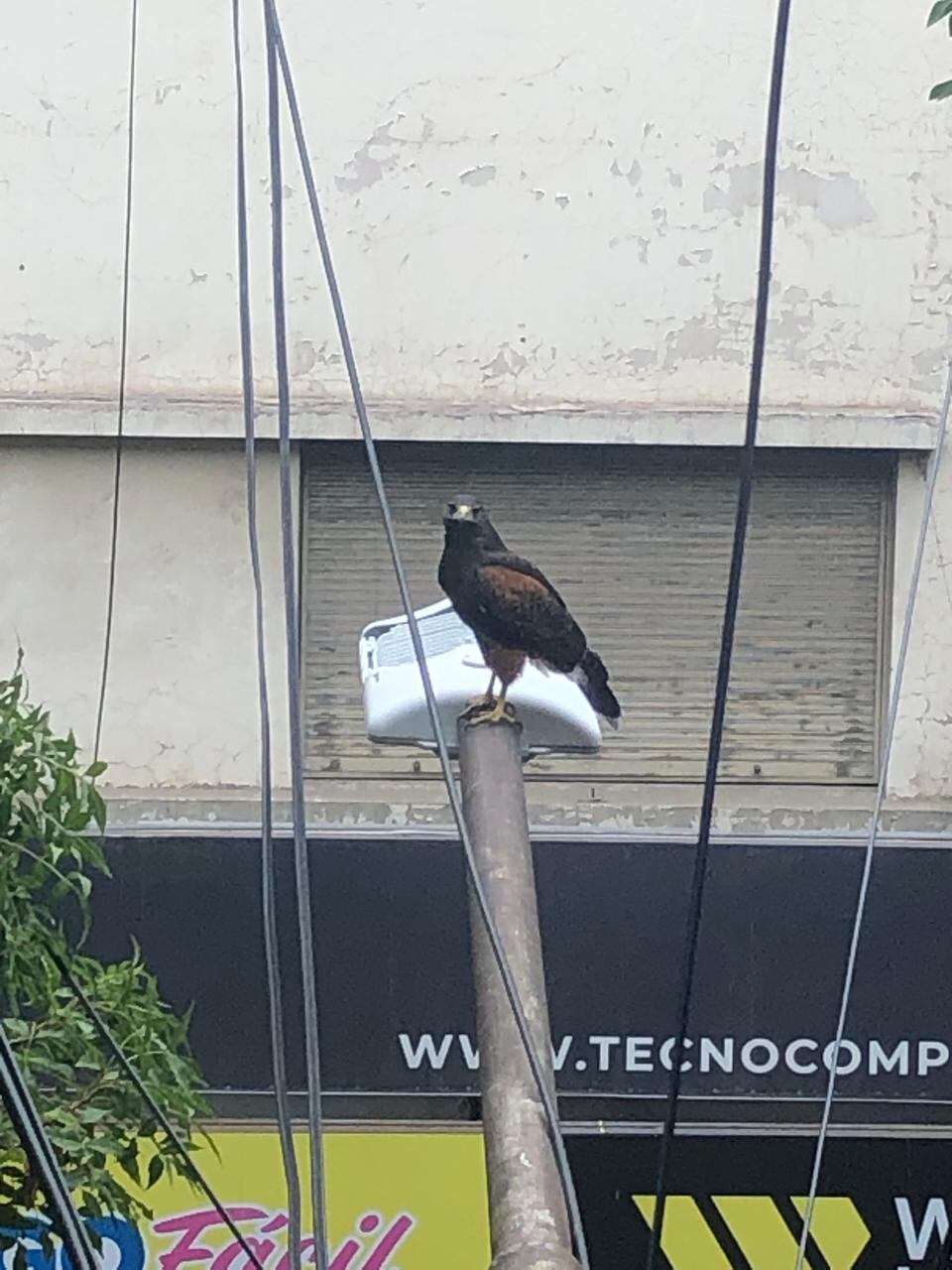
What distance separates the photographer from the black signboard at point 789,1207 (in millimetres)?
7570

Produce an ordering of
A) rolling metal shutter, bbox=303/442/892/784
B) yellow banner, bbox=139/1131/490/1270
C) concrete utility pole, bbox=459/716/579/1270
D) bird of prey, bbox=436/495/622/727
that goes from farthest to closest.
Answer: rolling metal shutter, bbox=303/442/892/784 < yellow banner, bbox=139/1131/490/1270 < bird of prey, bbox=436/495/622/727 < concrete utility pole, bbox=459/716/579/1270

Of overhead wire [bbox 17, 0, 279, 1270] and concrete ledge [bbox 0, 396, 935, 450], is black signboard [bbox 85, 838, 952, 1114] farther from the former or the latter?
concrete ledge [bbox 0, 396, 935, 450]

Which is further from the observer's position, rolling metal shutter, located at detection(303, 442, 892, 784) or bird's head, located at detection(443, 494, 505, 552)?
rolling metal shutter, located at detection(303, 442, 892, 784)

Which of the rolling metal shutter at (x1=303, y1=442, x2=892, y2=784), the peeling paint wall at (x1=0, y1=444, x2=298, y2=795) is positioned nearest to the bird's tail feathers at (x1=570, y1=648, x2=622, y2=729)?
the rolling metal shutter at (x1=303, y1=442, x2=892, y2=784)

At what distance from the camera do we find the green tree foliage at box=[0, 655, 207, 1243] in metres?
3.96

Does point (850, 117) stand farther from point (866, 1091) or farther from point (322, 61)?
point (866, 1091)

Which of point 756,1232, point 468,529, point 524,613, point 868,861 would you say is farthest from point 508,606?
point 756,1232

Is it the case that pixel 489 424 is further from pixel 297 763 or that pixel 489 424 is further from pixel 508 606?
pixel 297 763

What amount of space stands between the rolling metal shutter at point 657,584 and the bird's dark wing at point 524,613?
2.53 meters

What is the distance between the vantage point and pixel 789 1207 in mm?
7586

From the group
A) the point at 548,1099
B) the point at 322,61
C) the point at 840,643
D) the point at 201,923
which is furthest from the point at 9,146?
the point at 548,1099

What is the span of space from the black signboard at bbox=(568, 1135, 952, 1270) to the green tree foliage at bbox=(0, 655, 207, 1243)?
3663 mm

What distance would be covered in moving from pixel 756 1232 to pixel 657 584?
232cm

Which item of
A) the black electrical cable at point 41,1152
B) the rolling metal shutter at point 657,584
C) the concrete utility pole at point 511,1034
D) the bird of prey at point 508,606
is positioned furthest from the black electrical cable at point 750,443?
the rolling metal shutter at point 657,584
